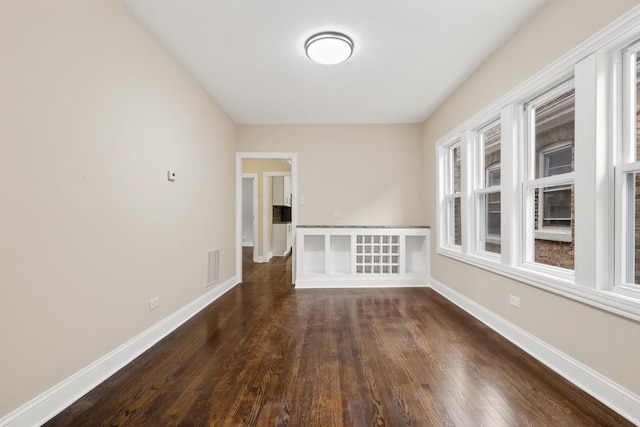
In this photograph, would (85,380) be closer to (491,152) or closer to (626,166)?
(626,166)

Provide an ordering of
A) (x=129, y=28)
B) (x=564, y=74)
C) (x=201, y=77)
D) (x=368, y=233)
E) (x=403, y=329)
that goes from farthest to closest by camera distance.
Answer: (x=368, y=233) < (x=201, y=77) < (x=403, y=329) < (x=129, y=28) < (x=564, y=74)

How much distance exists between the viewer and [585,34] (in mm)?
1664

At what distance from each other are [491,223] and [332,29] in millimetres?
2449

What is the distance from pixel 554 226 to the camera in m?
2.14

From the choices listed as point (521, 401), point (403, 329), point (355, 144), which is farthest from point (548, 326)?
point (355, 144)

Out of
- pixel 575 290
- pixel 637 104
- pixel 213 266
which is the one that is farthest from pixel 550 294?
pixel 213 266

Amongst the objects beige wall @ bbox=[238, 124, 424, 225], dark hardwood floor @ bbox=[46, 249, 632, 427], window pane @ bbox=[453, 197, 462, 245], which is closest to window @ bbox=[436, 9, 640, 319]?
window pane @ bbox=[453, 197, 462, 245]

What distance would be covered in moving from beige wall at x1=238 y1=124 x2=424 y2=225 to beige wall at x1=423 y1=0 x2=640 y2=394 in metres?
1.36

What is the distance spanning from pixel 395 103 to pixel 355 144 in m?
0.98

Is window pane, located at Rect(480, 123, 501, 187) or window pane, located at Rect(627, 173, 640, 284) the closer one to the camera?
window pane, located at Rect(627, 173, 640, 284)

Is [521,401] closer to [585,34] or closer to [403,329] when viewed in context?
[403,329]

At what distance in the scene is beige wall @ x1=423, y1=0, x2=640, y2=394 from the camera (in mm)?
1475

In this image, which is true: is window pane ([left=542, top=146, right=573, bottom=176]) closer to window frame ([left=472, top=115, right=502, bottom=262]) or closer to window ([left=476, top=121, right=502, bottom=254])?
window ([left=476, top=121, right=502, bottom=254])

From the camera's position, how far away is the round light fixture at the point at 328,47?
88.0 inches
